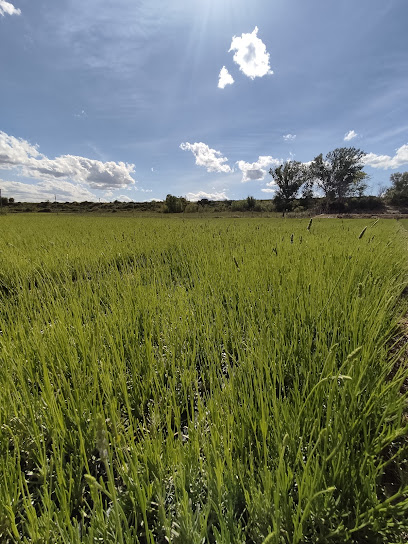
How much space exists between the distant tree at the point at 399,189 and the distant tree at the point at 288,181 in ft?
53.3

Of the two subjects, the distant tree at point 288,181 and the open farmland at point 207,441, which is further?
the distant tree at point 288,181

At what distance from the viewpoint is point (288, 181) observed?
5662cm

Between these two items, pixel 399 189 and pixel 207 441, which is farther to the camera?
pixel 399 189

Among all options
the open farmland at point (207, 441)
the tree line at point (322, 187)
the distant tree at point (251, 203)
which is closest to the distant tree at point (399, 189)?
the tree line at point (322, 187)

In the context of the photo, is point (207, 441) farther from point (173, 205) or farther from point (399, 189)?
point (399, 189)

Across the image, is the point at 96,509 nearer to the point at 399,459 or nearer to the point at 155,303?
the point at 399,459

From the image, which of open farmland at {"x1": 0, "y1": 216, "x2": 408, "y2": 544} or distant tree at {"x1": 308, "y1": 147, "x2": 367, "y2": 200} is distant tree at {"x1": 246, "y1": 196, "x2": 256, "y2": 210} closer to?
distant tree at {"x1": 308, "y1": 147, "x2": 367, "y2": 200}

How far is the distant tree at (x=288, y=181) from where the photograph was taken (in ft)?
184

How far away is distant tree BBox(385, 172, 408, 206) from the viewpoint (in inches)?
1854

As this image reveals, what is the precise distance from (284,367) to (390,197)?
59.9 m

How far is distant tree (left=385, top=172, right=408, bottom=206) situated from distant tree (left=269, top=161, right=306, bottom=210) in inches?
639

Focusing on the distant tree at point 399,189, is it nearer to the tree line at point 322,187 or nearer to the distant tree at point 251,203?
the tree line at point 322,187

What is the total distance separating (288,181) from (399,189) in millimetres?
20292

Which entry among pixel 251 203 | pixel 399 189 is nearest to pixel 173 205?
pixel 251 203
